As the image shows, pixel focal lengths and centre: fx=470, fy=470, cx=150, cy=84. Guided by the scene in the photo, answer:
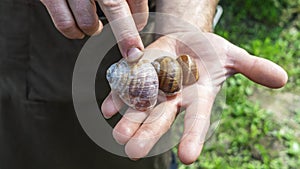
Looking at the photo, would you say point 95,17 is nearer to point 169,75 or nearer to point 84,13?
point 84,13

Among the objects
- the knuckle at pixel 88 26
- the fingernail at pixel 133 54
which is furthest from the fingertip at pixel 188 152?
the knuckle at pixel 88 26

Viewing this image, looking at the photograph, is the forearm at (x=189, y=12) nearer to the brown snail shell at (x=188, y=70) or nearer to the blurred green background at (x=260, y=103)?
the brown snail shell at (x=188, y=70)

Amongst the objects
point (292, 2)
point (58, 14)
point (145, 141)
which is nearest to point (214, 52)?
point (145, 141)

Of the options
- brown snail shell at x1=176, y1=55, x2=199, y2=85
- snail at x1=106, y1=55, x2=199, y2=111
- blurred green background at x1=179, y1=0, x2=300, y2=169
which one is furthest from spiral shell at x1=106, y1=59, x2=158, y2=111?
blurred green background at x1=179, y1=0, x2=300, y2=169

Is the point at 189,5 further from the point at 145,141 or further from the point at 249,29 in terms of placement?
the point at 249,29

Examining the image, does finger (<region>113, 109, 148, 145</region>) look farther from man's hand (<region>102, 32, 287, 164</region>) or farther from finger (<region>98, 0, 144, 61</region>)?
finger (<region>98, 0, 144, 61</region>)
